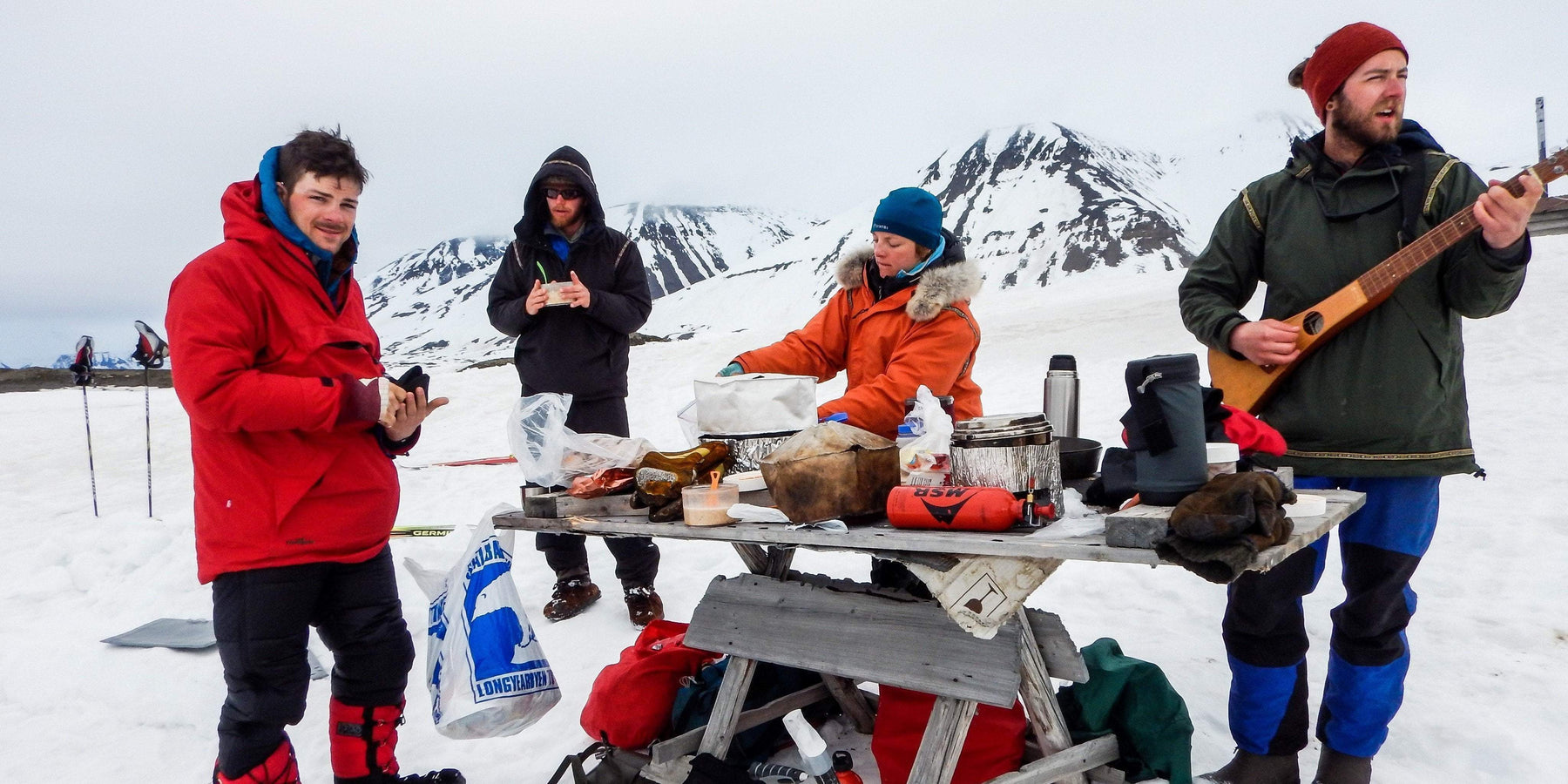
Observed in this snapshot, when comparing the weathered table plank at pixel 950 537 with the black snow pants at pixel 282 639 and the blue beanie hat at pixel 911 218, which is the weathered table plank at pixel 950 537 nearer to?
the black snow pants at pixel 282 639

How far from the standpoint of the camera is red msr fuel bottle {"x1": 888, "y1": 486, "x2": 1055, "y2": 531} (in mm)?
1819

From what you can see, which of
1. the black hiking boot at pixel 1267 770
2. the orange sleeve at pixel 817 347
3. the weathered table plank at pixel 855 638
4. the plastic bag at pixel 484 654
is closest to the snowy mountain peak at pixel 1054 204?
the orange sleeve at pixel 817 347

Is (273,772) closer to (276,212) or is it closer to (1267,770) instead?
(276,212)

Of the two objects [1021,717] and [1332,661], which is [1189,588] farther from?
[1021,717]

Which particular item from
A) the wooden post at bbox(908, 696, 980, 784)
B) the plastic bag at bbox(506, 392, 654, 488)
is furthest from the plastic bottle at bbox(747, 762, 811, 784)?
the plastic bag at bbox(506, 392, 654, 488)

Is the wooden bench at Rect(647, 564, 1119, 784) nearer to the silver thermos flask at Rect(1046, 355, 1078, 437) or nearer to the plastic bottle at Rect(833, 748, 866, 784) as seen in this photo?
the plastic bottle at Rect(833, 748, 866, 784)

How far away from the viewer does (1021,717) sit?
2.56m

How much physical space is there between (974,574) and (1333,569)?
12.8 feet

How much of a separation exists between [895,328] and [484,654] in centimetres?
184

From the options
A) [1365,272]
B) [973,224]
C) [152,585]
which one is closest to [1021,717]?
[1365,272]

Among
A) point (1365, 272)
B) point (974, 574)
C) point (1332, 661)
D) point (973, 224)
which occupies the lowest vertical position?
point (1332, 661)

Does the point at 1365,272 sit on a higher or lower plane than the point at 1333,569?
higher

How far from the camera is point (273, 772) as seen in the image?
242cm

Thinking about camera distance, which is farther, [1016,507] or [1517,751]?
[1517,751]
